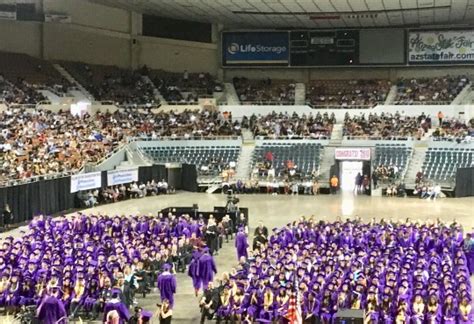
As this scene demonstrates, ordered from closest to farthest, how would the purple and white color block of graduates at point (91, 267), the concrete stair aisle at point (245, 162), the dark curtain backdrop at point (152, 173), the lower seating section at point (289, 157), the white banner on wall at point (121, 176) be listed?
the purple and white color block of graduates at point (91, 267)
the white banner on wall at point (121, 176)
the dark curtain backdrop at point (152, 173)
the lower seating section at point (289, 157)
the concrete stair aisle at point (245, 162)

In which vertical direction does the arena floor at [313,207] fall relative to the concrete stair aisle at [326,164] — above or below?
below

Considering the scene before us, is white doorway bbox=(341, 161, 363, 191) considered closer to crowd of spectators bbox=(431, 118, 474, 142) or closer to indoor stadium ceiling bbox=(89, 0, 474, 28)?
crowd of spectators bbox=(431, 118, 474, 142)

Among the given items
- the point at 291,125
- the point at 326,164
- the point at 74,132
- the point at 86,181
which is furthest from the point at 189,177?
the point at 86,181

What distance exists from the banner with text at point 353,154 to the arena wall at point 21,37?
21752 mm

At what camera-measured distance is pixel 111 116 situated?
44.7 meters

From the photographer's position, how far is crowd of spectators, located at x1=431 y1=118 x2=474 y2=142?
1624 inches

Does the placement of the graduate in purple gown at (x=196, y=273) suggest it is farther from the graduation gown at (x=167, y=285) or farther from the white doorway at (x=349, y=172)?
the white doorway at (x=349, y=172)

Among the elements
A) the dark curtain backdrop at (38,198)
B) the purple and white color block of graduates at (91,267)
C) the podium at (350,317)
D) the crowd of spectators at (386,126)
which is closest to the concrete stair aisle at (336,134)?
the crowd of spectators at (386,126)

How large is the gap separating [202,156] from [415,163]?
1316 cm

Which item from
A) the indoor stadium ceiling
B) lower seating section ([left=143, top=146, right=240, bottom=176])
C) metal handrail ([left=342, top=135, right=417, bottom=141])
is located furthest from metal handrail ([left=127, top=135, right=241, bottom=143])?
the indoor stadium ceiling

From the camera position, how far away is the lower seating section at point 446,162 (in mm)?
39531

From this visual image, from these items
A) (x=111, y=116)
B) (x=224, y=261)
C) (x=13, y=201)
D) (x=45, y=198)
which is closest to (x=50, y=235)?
(x=224, y=261)

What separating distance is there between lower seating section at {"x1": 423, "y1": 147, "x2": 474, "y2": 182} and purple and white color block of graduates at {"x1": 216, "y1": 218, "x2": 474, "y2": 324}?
21.0 m

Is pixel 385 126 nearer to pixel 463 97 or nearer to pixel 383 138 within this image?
pixel 383 138
